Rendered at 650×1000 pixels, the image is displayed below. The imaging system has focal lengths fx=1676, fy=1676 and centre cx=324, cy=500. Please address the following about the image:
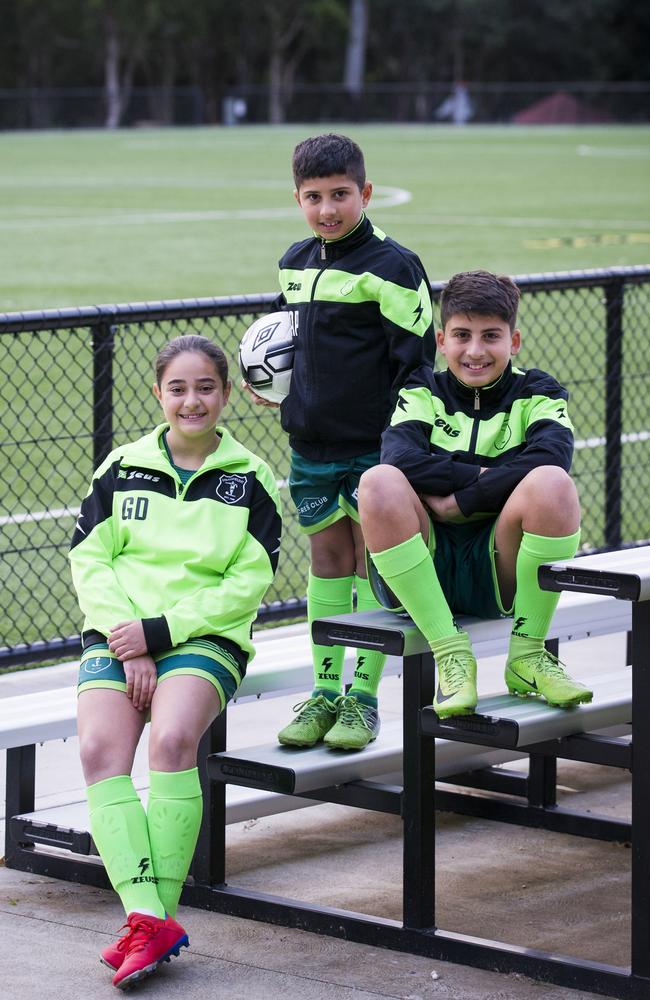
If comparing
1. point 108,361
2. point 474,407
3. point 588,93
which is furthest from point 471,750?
point 588,93

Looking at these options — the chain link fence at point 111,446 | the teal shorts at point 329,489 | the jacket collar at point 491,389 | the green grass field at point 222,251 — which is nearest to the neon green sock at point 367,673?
the teal shorts at point 329,489

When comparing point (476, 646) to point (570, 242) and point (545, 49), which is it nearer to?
point (570, 242)

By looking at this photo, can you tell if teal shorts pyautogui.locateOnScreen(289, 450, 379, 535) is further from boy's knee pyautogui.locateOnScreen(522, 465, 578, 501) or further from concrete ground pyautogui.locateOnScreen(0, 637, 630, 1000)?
concrete ground pyautogui.locateOnScreen(0, 637, 630, 1000)

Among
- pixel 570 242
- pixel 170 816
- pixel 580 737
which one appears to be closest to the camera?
pixel 170 816

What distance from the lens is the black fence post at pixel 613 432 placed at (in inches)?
315

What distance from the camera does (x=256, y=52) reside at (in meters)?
81.2

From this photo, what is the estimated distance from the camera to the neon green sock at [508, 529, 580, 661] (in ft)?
12.9

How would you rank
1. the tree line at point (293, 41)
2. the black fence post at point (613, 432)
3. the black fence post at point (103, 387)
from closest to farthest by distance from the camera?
the black fence post at point (103, 387) < the black fence post at point (613, 432) < the tree line at point (293, 41)

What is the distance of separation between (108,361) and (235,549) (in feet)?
7.87

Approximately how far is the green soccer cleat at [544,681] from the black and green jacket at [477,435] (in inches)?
15.0

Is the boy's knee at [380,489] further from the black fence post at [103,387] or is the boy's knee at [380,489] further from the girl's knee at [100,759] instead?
the black fence post at [103,387]

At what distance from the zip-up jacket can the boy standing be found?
423mm

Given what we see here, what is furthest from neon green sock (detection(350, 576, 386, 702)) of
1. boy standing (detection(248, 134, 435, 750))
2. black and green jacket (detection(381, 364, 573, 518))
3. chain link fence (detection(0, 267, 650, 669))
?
chain link fence (detection(0, 267, 650, 669))

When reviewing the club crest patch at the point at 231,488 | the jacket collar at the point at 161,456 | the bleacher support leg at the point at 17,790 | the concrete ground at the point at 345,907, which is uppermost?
the jacket collar at the point at 161,456
